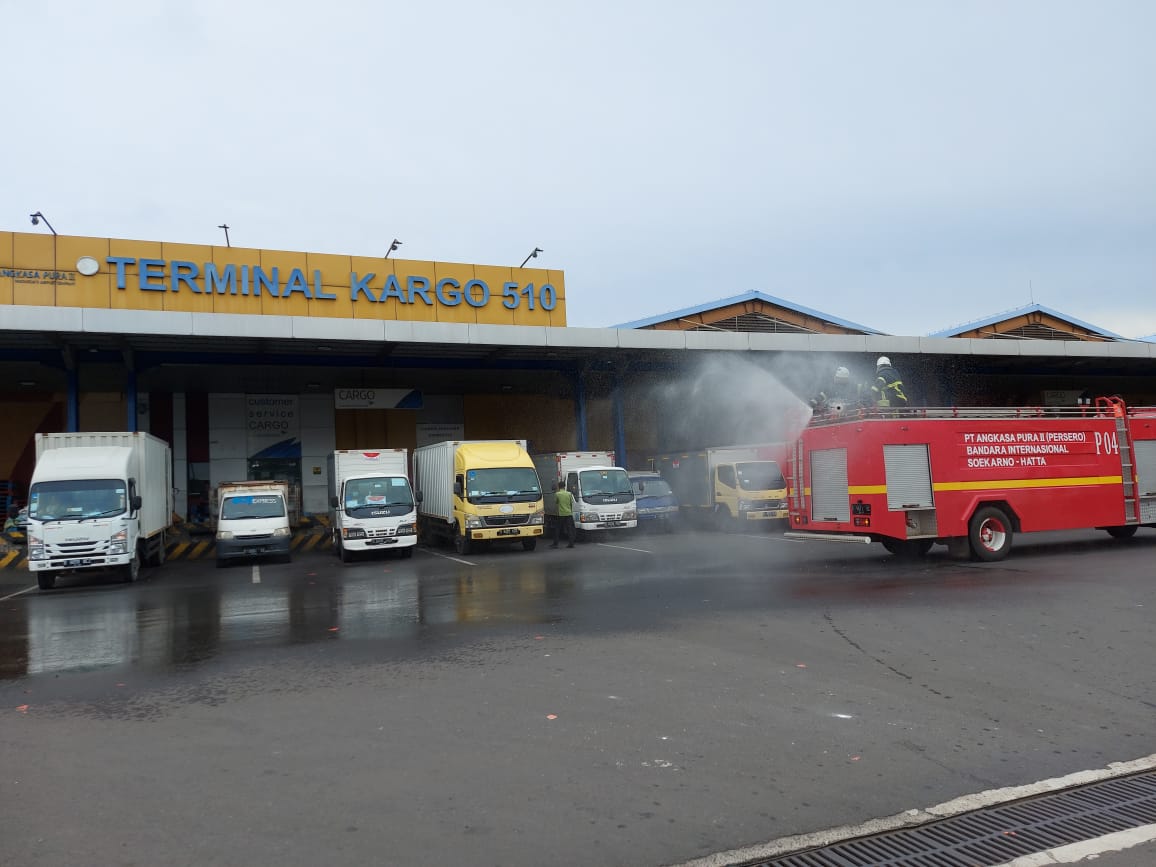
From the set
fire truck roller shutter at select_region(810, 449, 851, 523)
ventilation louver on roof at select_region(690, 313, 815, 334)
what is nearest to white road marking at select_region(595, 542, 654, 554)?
fire truck roller shutter at select_region(810, 449, 851, 523)

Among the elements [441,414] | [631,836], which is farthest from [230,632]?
[441,414]

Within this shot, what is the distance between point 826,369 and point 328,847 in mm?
26628

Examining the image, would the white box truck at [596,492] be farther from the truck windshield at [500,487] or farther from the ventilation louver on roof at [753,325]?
→ the ventilation louver on roof at [753,325]

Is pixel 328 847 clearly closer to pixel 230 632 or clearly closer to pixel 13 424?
pixel 230 632

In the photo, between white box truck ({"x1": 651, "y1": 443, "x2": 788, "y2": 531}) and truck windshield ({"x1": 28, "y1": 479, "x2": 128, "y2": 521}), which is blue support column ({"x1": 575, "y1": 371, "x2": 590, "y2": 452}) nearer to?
white box truck ({"x1": 651, "y1": 443, "x2": 788, "y2": 531})

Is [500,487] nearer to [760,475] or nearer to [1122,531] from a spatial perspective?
[760,475]

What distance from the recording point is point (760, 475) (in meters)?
23.4

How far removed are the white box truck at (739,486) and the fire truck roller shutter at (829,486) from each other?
7.10 meters

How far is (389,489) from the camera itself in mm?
19125

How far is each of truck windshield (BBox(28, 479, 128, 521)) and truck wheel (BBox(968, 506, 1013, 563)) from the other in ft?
53.1

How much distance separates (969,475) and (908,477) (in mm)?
1301

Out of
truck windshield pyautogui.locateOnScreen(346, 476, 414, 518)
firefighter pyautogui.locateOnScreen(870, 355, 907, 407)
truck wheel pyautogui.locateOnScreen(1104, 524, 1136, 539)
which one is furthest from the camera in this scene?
truck windshield pyautogui.locateOnScreen(346, 476, 414, 518)

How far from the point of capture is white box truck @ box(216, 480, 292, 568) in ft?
59.9

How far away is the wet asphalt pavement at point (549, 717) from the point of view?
3.98m
